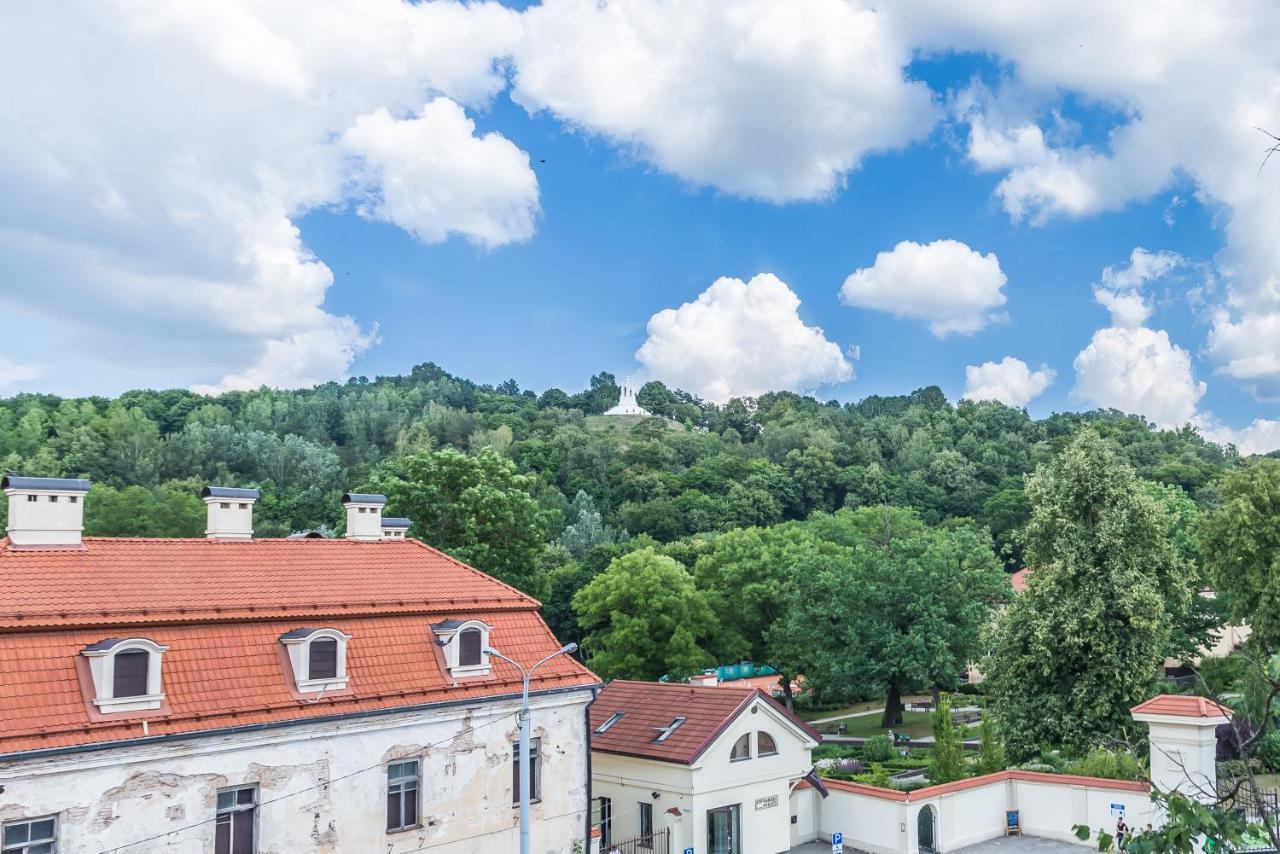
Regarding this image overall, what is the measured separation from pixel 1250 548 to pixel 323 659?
4182 centimetres

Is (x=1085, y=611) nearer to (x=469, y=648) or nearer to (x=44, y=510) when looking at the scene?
(x=469, y=648)

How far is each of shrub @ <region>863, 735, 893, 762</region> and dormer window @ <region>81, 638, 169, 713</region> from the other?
1113 inches

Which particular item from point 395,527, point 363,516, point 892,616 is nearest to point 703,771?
point 395,527

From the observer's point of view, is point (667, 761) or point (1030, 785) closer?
point (667, 761)

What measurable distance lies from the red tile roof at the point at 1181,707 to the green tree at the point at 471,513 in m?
29.2

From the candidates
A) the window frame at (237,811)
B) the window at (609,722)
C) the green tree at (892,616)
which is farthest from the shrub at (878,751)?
the window frame at (237,811)

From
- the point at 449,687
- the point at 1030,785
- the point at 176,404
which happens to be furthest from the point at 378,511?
the point at 176,404

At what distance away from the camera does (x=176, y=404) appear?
128m

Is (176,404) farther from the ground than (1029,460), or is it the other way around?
(176,404)

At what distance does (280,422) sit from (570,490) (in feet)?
147

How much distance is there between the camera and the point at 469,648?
2212 cm

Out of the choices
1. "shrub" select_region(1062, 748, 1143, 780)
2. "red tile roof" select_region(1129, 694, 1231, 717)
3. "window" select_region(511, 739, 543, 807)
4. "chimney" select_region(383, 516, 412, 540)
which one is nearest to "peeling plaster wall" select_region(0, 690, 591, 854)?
"window" select_region(511, 739, 543, 807)

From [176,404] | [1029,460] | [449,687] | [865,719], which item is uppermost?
[176,404]

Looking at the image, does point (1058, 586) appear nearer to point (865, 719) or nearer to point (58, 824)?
point (865, 719)
